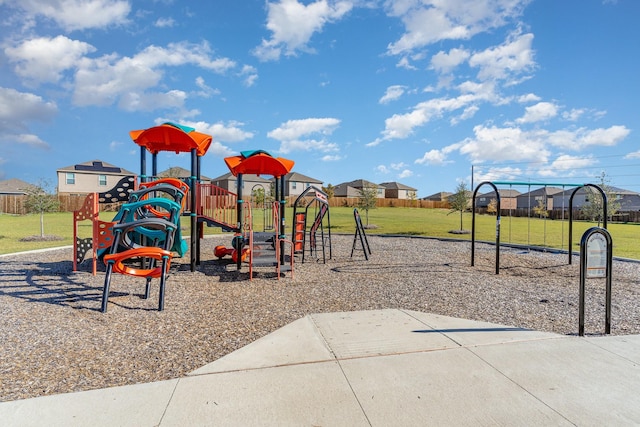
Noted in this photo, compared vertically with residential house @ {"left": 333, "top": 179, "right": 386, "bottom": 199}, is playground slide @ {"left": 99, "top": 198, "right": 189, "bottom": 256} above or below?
below

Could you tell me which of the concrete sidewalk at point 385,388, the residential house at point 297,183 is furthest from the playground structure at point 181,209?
the residential house at point 297,183

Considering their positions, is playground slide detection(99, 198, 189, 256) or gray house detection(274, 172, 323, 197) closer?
playground slide detection(99, 198, 189, 256)

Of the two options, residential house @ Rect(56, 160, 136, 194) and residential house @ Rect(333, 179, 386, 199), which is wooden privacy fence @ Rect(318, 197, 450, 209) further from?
residential house @ Rect(56, 160, 136, 194)

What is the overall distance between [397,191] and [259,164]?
70087 mm

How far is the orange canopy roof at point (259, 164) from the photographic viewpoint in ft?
28.9

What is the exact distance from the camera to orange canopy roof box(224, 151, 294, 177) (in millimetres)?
8805

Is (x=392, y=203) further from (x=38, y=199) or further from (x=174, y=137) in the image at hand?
(x=174, y=137)

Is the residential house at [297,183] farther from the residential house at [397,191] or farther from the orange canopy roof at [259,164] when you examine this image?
the orange canopy roof at [259,164]

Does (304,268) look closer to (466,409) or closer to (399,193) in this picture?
(466,409)

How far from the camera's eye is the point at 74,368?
11.4 feet

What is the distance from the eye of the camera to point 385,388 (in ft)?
9.48

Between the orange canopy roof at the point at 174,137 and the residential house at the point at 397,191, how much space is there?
68575mm

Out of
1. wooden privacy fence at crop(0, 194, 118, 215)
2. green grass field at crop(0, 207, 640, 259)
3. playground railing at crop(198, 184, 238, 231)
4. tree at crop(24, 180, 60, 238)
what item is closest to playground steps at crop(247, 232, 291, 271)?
playground railing at crop(198, 184, 238, 231)

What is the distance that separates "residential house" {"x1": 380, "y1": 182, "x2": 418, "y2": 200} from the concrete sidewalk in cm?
7295
